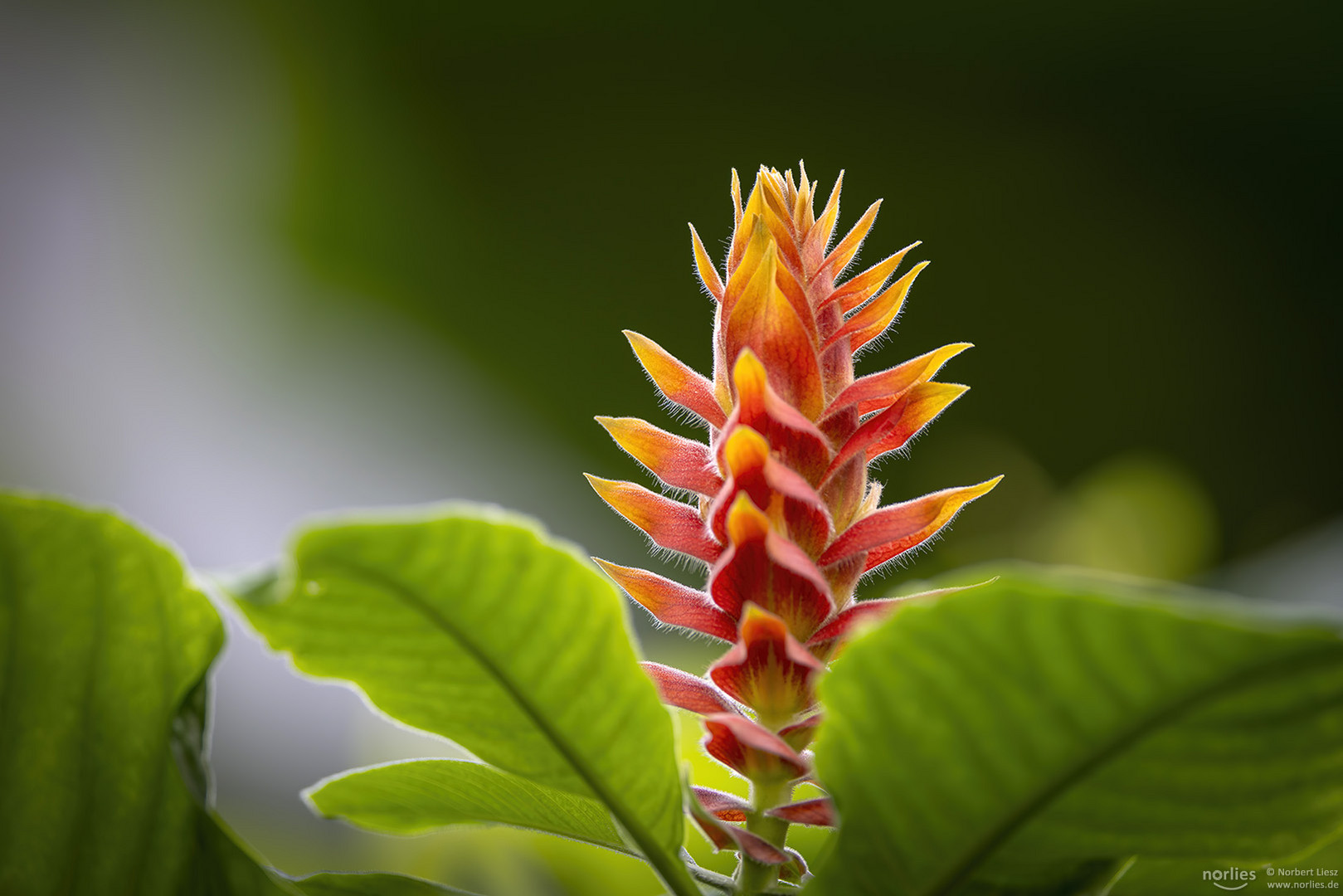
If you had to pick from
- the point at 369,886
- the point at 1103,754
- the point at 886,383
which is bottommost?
the point at 369,886

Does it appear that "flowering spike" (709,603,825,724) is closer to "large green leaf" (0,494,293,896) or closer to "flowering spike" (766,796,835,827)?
"flowering spike" (766,796,835,827)

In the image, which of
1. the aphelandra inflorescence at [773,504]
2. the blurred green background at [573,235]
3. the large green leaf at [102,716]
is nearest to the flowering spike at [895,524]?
the aphelandra inflorescence at [773,504]

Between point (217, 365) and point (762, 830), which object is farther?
point (217, 365)

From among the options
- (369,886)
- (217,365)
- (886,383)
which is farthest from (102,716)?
(217,365)

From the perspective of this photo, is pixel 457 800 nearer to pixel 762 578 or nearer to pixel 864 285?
pixel 762 578

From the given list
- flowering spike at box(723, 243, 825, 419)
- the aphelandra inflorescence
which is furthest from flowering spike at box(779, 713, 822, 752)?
flowering spike at box(723, 243, 825, 419)

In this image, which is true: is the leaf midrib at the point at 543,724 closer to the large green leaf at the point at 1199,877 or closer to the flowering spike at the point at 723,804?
the flowering spike at the point at 723,804
